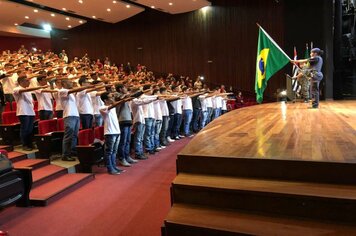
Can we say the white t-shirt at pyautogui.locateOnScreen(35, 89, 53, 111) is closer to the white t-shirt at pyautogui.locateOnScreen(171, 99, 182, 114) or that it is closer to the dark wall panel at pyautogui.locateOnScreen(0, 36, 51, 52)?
the white t-shirt at pyautogui.locateOnScreen(171, 99, 182, 114)

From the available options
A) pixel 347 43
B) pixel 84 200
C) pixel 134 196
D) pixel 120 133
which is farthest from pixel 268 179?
pixel 347 43

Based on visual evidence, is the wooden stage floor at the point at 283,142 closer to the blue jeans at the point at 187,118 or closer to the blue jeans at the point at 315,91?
the blue jeans at the point at 315,91

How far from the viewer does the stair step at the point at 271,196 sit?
2.08 meters

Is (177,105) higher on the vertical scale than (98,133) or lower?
higher

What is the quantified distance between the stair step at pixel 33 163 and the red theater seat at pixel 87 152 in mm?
487

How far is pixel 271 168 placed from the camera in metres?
2.39

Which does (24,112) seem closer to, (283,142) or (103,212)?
(103,212)

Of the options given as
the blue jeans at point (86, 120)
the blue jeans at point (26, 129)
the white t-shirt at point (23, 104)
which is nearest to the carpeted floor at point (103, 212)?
the blue jeans at point (86, 120)

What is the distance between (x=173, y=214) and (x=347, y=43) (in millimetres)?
9971

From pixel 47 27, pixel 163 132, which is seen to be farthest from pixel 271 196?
pixel 47 27

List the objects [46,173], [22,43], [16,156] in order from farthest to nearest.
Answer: [22,43] → [16,156] → [46,173]

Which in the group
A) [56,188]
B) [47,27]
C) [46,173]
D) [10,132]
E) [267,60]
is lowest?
[56,188]

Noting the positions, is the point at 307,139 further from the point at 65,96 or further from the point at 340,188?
the point at 65,96

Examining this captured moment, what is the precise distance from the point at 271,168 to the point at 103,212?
1840mm
